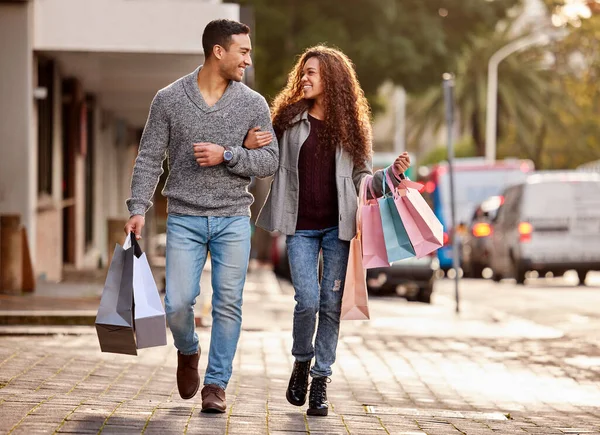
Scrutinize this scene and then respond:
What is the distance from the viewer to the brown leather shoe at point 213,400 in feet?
21.7

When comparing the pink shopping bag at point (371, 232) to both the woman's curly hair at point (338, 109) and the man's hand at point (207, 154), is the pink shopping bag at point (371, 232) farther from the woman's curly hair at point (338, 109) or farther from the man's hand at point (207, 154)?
the man's hand at point (207, 154)

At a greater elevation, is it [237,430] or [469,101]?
[469,101]

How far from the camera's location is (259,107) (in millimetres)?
6805

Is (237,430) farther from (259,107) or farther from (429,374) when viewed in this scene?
(429,374)

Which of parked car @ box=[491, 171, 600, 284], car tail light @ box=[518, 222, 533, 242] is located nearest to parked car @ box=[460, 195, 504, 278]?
parked car @ box=[491, 171, 600, 284]

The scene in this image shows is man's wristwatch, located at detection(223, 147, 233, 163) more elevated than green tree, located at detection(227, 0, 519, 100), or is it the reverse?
green tree, located at detection(227, 0, 519, 100)

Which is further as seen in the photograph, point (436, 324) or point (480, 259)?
point (480, 259)

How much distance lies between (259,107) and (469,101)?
4295cm

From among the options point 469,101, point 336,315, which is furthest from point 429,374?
point 469,101

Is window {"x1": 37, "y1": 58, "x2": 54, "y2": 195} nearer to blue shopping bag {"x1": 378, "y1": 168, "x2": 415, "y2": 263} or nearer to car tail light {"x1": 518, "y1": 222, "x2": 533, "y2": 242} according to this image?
car tail light {"x1": 518, "y1": 222, "x2": 533, "y2": 242}

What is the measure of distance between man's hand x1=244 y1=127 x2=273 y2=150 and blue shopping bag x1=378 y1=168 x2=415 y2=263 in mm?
651

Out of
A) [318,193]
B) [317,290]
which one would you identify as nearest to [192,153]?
[318,193]

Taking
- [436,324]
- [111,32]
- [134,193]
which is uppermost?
[111,32]

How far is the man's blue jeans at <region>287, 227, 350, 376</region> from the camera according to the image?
23.1ft
